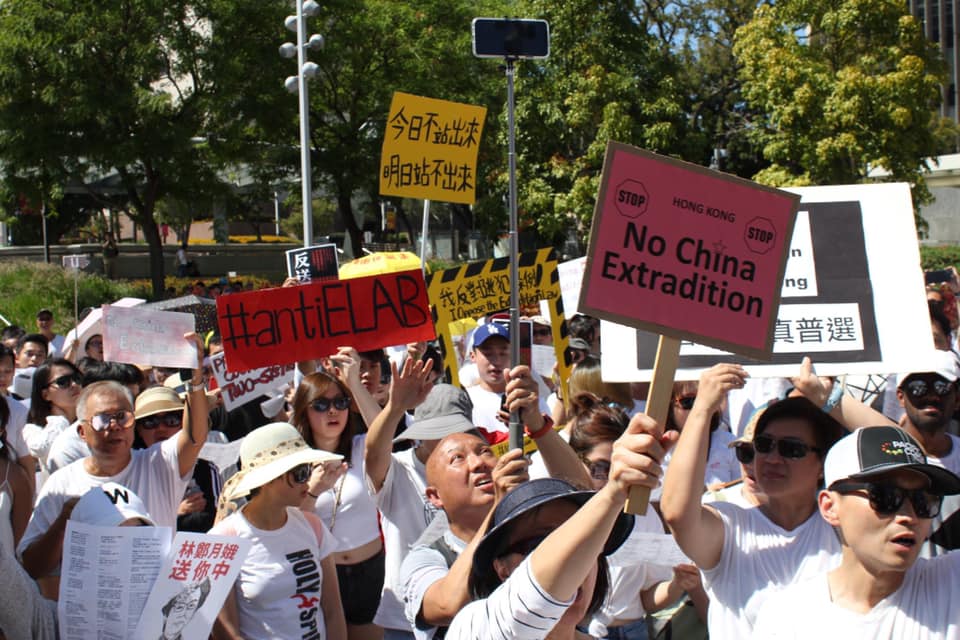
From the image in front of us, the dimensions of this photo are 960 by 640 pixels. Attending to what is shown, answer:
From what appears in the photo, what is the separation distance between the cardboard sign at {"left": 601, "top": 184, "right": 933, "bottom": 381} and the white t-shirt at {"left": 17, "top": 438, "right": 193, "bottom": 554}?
6.93 feet

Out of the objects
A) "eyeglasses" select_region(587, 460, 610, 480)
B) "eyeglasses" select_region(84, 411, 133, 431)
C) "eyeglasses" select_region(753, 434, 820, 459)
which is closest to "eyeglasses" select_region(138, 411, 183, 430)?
"eyeglasses" select_region(84, 411, 133, 431)

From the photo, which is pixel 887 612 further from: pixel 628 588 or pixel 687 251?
pixel 628 588

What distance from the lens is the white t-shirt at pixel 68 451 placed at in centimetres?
506

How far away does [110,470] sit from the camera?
183 inches

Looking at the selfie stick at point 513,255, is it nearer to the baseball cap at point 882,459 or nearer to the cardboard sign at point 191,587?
the cardboard sign at point 191,587

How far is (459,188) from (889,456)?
6.18 meters

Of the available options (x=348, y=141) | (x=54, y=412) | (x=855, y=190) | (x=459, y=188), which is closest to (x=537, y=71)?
(x=348, y=141)

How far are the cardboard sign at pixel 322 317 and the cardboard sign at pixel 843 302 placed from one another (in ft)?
5.32

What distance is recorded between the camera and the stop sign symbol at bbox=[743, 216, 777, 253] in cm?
299

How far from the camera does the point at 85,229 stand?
58438 millimetres

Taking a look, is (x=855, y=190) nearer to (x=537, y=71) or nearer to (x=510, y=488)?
(x=510, y=488)

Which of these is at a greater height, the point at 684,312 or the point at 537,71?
the point at 537,71

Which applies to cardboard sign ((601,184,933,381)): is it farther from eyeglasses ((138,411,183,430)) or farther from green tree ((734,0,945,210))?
green tree ((734,0,945,210))

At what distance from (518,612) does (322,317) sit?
10.5 ft
